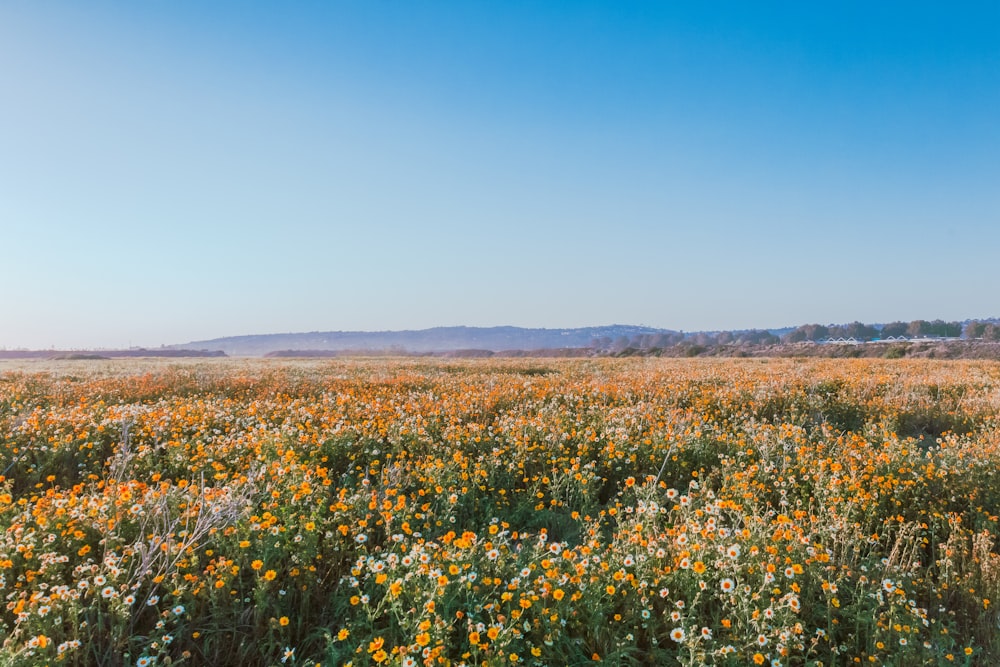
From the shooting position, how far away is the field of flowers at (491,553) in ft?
10.3

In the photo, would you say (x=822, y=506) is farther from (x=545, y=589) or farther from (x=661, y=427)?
(x=545, y=589)

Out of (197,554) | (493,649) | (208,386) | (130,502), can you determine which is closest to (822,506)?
(493,649)

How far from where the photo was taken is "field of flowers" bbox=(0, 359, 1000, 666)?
3.15 meters

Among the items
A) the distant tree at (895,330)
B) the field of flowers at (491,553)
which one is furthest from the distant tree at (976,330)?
the field of flowers at (491,553)

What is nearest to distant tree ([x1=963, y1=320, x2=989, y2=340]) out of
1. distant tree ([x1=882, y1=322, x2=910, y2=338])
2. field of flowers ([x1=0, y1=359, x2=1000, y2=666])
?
distant tree ([x1=882, y1=322, x2=910, y2=338])

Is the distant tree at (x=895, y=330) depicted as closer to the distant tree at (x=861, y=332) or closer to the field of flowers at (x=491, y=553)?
the distant tree at (x=861, y=332)

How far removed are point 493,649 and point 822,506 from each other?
3.95 metres

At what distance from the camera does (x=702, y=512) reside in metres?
4.77

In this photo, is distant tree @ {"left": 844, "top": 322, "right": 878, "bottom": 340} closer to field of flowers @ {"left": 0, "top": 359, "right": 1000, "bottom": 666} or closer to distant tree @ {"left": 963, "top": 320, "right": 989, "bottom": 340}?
distant tree @ {"left": 963, "top": 320, "right": 989, "bottom": 340}

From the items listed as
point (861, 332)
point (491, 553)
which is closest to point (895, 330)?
point (861, 332)

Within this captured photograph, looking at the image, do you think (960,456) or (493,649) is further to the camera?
(960,456)

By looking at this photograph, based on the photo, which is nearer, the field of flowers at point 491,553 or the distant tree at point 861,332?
the field of flowers at point 491,553

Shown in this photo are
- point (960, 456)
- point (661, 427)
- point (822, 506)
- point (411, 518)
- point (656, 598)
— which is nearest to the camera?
point (656, 598)

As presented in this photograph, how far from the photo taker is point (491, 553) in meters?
3.62
